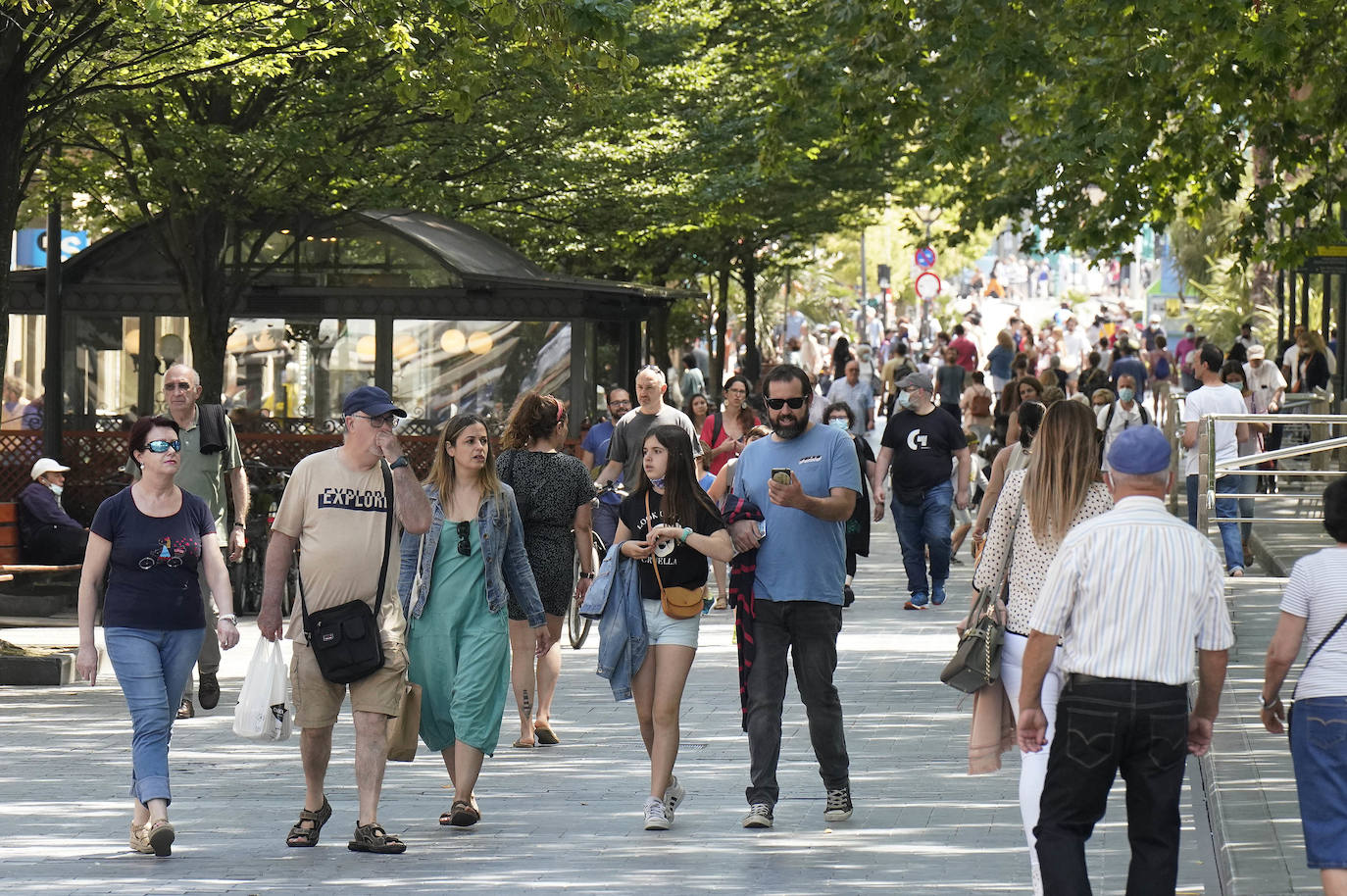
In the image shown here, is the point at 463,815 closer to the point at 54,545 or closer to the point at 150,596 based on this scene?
the point at 150,596

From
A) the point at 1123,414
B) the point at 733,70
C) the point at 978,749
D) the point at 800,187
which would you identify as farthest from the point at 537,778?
the point at 800,187

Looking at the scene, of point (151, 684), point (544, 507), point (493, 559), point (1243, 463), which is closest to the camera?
point (151, 684)

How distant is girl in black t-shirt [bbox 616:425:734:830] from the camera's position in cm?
798

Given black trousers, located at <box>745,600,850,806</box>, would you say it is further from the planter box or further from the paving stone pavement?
the planter box

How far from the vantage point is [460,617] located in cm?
809

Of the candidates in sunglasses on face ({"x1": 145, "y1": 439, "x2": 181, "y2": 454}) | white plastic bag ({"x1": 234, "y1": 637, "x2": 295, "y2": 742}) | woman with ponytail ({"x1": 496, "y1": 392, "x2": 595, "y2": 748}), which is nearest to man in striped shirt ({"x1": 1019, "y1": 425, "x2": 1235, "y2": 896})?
white plastic bag ({"x1": 234, "y1": 637, "x2": 295, "y2": 742})

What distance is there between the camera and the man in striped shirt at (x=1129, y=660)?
536 centimetres

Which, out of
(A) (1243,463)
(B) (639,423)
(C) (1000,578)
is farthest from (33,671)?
(A) (1243,463)

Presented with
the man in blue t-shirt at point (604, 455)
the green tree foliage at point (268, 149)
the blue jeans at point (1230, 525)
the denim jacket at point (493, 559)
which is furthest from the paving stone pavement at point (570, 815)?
the green tree foliage at point (268, 149)

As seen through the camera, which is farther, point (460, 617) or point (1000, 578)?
point (460, 617)

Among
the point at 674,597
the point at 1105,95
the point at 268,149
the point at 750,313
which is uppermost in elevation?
the point at 1105,95

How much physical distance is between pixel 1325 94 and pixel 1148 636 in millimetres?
11988

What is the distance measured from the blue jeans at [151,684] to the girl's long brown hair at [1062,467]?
3367 millimetres

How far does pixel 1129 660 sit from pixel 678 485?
3025 millimetres
